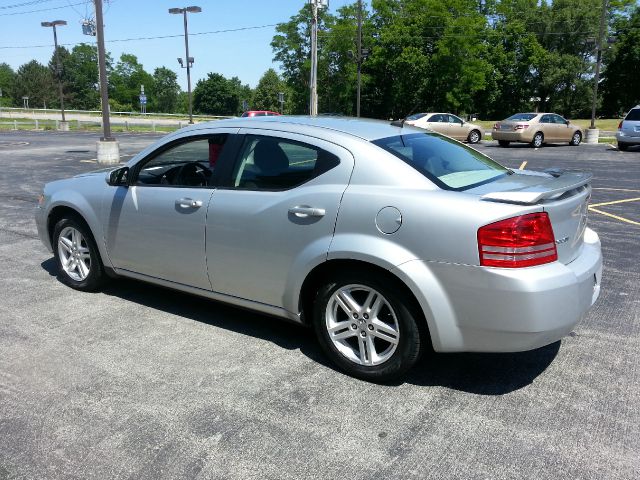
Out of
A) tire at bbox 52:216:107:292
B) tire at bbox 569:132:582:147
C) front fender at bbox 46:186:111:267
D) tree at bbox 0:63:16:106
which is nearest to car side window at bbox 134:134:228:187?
front fender at bbox 46:186:111:267

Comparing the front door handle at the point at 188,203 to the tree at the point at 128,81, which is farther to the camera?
the tree at the point at 128,81

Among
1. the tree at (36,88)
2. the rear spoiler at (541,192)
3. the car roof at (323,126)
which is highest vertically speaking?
the tree at (36,88)

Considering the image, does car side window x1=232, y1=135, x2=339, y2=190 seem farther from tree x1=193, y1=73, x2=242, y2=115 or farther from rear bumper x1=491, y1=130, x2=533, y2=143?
tree x1=193, y1=73, x2=242, y2=115

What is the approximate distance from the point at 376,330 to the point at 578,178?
5.65ft

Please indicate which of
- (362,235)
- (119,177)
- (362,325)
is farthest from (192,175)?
(362,325)

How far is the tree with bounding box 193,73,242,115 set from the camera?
130125 millimetres

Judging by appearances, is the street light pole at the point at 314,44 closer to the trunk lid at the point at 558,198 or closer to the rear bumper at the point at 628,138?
the rear bumper at the point at 628,138

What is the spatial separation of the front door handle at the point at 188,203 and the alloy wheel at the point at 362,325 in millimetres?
1253

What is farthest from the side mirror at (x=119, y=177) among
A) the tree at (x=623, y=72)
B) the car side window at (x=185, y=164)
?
the tree at (x=623, y=72)

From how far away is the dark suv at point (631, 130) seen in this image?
22.7 metres

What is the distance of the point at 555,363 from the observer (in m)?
3.77

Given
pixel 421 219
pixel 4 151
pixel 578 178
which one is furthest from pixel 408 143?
pixel 4 151

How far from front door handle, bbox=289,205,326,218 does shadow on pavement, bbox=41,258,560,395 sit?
3.30 ft

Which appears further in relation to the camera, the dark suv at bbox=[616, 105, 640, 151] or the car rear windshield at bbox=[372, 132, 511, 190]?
the dark suv at bbox=[616, 105, 640, 151]
